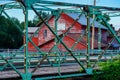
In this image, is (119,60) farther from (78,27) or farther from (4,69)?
(78,27)

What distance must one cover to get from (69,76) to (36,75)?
1.64 metres

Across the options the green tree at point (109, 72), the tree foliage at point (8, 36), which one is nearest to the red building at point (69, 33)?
the tree foliage at point (8, 36)

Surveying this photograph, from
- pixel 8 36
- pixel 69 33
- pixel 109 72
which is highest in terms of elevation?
pixel 109 72

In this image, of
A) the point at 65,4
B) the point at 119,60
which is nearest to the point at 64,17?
the point at 119,60

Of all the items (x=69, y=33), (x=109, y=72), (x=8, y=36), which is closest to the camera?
(x=109, y=72)

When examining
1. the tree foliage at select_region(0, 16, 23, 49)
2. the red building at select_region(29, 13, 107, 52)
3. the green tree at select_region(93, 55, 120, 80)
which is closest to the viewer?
the green tree at select_region(93, 55, 120, 80)

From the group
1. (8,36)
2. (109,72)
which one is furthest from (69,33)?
(109,72)

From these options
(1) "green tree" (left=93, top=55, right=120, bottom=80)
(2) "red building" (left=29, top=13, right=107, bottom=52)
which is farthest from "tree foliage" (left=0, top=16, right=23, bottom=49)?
(1) "green tree" (left=93, top=55, right=120, bottom=80)

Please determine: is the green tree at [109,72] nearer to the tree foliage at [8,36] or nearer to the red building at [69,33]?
the red building at [69,33]

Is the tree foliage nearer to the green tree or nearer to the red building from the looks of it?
the red building

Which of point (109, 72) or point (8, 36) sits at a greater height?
point (109, 72)

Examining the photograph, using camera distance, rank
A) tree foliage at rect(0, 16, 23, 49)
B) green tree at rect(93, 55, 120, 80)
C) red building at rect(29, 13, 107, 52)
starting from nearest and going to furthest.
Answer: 1. green tree at rect(93, 55, 120, 80)
2. red building at rect(29, 13, 107, 52)
3. tree foliage at rect(0, 16, 23, 49)

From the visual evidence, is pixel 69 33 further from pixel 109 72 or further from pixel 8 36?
pixel 109 72

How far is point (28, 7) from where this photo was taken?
497 inches
